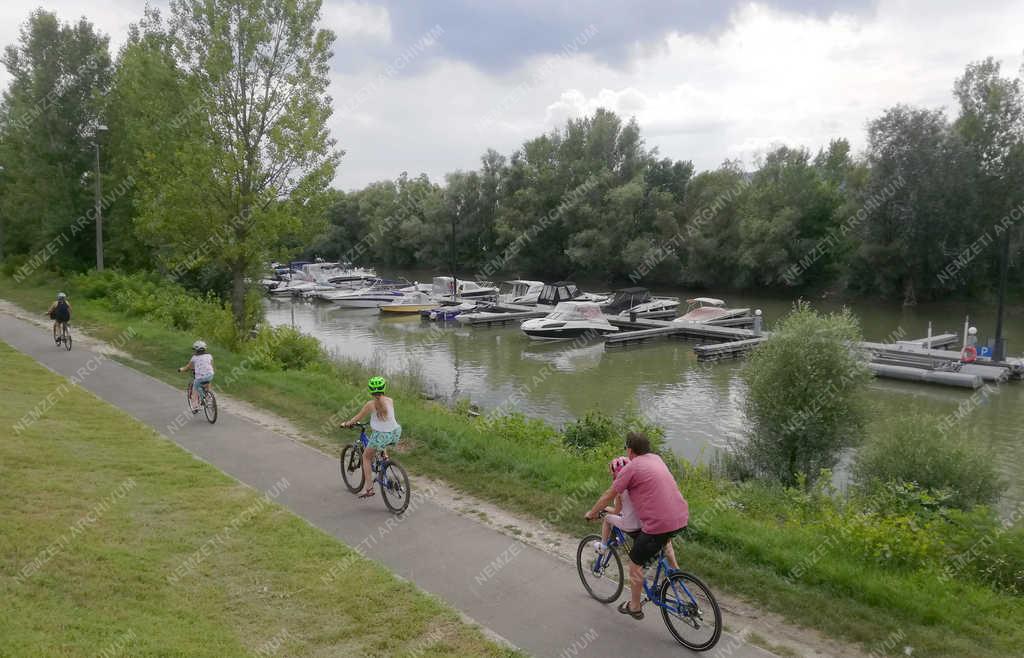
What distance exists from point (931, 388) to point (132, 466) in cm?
2607

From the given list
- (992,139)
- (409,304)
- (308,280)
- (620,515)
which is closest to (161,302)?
(409,304)

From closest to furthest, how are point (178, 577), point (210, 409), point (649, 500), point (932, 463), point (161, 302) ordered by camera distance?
point (649, 500) → point (178, 577) → point (932, 463) → point (210, 409) → point (161, 302)

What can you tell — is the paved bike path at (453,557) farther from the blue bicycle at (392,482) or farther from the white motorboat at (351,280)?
the white motorboat at (351,280)

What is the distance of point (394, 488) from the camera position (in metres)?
9.03

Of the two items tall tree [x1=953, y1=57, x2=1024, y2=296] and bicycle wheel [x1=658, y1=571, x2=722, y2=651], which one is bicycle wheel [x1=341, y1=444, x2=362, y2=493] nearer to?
bicycle wheel [x1=658, y1=571, x2=722, y2=651]

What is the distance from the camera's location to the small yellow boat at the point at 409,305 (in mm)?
49344

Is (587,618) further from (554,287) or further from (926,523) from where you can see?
(554,287)

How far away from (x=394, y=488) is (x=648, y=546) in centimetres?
399

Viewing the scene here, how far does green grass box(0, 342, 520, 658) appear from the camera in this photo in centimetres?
562

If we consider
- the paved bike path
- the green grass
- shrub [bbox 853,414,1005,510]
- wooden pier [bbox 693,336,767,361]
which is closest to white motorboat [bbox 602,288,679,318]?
wooden pier [bbox 693,336,767,361]

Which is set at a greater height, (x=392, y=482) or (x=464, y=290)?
(x=464, y=290)

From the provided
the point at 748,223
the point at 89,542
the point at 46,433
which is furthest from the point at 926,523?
the point at 748,223

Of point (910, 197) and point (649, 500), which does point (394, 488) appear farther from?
point (910, 197)

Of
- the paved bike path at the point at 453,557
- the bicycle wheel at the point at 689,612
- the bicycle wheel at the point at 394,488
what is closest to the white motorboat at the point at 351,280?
the paved bike path at the point at 453,557
